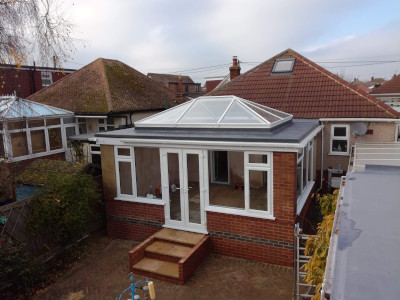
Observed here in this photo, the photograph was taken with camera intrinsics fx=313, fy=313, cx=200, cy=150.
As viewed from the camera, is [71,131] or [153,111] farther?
[153,111]

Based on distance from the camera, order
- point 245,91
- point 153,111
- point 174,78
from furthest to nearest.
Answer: point 174,78 → point 153,111 → point 245,91

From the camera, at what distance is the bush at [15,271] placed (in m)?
6.17

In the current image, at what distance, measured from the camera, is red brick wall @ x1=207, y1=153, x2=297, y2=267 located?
23.3 feet

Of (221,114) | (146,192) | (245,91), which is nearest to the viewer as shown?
(221,114)

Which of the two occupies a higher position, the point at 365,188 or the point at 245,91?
the point at 245,91

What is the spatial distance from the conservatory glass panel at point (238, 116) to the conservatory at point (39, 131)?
24.1ft

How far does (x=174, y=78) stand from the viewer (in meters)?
46.0

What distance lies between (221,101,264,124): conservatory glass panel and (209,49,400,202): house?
150 inches

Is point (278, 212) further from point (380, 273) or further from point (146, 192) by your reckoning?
point (380, 273)

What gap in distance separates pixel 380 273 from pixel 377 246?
0.52 m

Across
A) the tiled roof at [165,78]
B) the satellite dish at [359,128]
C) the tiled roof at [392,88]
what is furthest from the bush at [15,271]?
the tiled roof at [165,78]

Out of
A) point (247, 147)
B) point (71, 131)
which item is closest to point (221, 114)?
point (247, 147)

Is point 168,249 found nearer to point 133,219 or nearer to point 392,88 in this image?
point 133,219

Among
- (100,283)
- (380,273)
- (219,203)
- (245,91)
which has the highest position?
(245,91)
